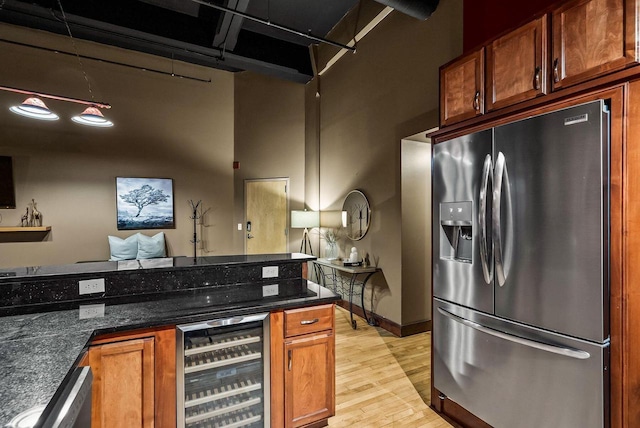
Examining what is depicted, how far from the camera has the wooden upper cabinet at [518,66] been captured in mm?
1646

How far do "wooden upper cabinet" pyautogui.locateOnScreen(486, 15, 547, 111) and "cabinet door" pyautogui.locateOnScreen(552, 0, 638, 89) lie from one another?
0.20 ft

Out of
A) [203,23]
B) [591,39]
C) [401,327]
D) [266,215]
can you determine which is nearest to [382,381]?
[401,327]

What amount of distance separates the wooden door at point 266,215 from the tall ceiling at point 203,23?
6.84 ft

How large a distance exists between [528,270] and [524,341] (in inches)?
14.8

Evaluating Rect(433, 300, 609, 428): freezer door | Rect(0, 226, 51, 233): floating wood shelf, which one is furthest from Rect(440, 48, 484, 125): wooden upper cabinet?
Rect(0, 226, 51, 233): floating wood shelf

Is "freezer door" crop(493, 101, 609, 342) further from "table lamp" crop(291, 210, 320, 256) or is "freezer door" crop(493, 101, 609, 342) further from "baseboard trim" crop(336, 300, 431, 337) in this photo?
"table lamp" crop(291, 210, 320, 256)

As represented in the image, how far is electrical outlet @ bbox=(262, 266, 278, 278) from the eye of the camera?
7.91 ft

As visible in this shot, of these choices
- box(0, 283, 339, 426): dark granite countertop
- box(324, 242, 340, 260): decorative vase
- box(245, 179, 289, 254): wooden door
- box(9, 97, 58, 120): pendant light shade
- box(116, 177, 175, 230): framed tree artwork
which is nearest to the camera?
box(0, 283, 339, 426): dark granite countertop

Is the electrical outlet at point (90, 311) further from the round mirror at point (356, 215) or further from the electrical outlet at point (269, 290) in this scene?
the round mirror at point (356, 215)

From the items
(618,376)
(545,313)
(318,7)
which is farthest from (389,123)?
(618,376)

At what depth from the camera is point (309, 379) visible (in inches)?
80.5

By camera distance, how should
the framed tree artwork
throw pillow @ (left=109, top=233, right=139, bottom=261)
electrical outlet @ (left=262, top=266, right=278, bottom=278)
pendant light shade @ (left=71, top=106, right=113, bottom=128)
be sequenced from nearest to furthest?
electrical outlet @ (left=262, top=266, right=278, bottom=278) → pendant light shade @ (left=71, top=106, right=113, bottom=128) → throw pillow @ (left=109, top=233, right=139, bottom=261) → the framed tree artwork

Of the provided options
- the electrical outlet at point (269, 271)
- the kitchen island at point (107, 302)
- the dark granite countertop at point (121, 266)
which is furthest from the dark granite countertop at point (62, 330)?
the electrical outlet at point (269, 271)

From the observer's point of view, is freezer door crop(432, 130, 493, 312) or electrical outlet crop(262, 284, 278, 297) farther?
electrical outlet crop(262, 284, 278, 297)
